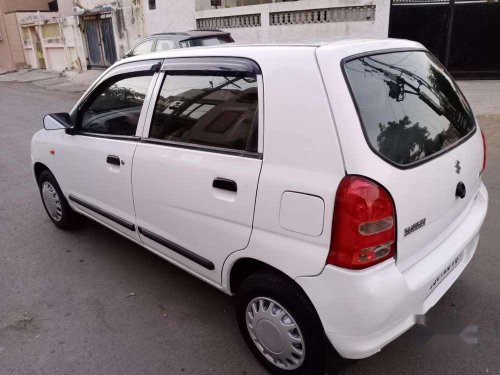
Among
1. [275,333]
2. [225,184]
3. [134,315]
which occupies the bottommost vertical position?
[134,315]

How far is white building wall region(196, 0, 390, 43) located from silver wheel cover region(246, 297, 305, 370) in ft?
25.5

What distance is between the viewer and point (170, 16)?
15.5m

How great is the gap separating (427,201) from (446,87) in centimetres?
95

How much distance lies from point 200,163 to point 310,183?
745 millimetres

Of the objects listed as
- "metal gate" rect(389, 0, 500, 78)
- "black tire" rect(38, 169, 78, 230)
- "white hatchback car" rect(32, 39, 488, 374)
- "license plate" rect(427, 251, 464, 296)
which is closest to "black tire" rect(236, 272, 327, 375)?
"white hatchback car" rect(32, 39, 488, 374)

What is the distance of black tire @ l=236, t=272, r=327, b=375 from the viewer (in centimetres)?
201

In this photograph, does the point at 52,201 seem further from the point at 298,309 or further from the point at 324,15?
the point at 324,15

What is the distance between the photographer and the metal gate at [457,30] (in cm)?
1008

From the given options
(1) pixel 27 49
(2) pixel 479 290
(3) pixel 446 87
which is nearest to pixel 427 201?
(3) pixel 446 87

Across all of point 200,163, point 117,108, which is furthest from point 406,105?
point 117,108

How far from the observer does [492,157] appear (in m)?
5.64

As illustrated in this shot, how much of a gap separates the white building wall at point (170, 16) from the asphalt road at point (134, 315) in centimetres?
1247

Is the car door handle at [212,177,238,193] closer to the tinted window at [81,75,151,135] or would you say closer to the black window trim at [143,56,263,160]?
the black window trim at [143,56,263,160]

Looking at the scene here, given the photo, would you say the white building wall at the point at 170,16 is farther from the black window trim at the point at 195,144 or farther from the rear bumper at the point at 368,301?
the rear bumper at the point at 368,301
